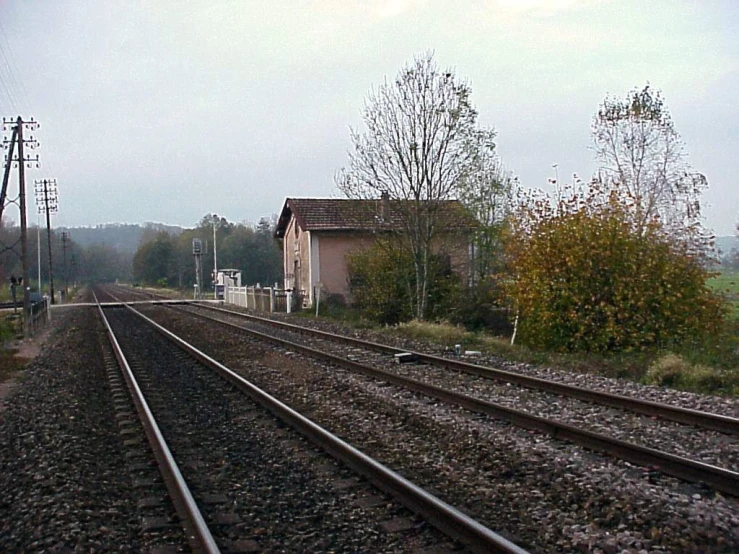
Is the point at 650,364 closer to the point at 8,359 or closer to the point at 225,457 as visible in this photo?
the point at 225,457

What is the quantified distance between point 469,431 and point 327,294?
30.1 meters

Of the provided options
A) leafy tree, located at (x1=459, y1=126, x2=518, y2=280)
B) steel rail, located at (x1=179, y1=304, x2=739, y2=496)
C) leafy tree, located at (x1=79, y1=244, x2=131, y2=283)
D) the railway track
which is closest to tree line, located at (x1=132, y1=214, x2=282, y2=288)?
leafy tree, located at (x1=79, y1=244, x2=131, y2=283)

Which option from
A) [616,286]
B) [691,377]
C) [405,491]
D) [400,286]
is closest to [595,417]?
[691,377]

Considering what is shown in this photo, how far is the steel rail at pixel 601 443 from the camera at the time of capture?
22.0ft

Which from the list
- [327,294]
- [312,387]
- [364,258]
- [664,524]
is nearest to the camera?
[664,524]

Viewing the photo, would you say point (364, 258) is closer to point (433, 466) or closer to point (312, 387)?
point (312, 387)

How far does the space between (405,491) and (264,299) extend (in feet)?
119

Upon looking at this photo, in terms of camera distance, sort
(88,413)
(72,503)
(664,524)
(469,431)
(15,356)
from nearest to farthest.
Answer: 1. (664,524)
2. (72,503)
3. (469,431)
4. (88,413)
5. (15,356)

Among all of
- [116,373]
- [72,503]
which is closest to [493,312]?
[116,373]

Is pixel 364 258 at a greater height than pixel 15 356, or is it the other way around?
pixel 364 258

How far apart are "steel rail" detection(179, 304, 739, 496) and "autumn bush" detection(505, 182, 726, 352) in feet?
21.9

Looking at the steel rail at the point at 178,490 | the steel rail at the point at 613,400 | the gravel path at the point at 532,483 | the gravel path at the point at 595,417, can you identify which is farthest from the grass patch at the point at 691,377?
the steel rail at the point at 178,490

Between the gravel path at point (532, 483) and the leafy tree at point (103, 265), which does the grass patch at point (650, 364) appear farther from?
the leafy tree at point (103, 265)

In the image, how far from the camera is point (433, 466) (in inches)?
309
